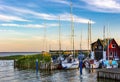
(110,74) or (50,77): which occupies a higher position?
(110,74)

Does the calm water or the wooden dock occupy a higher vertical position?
the wooden dock

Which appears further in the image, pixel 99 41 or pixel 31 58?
pixel 99 41

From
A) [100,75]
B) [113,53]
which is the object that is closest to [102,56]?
[113,53]

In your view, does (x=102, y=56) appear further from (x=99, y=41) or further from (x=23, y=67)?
(x=23, y=67)

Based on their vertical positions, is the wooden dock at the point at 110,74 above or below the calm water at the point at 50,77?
above

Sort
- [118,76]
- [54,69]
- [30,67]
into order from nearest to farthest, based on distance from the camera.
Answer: [118,76], [54,69], [30,67]

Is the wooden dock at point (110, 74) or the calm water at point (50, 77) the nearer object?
the wooden dock at point (110, 74)

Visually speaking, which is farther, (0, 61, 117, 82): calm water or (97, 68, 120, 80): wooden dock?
(0, 61, 117, 82): calm water

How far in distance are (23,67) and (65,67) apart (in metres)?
17.9

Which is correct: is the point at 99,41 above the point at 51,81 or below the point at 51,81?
above

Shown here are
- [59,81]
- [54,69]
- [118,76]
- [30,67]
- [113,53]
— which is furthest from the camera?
[113,53]

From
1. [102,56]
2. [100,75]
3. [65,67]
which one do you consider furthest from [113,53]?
[100,75]

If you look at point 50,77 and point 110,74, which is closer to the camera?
point 110,74

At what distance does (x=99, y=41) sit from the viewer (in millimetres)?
110812
